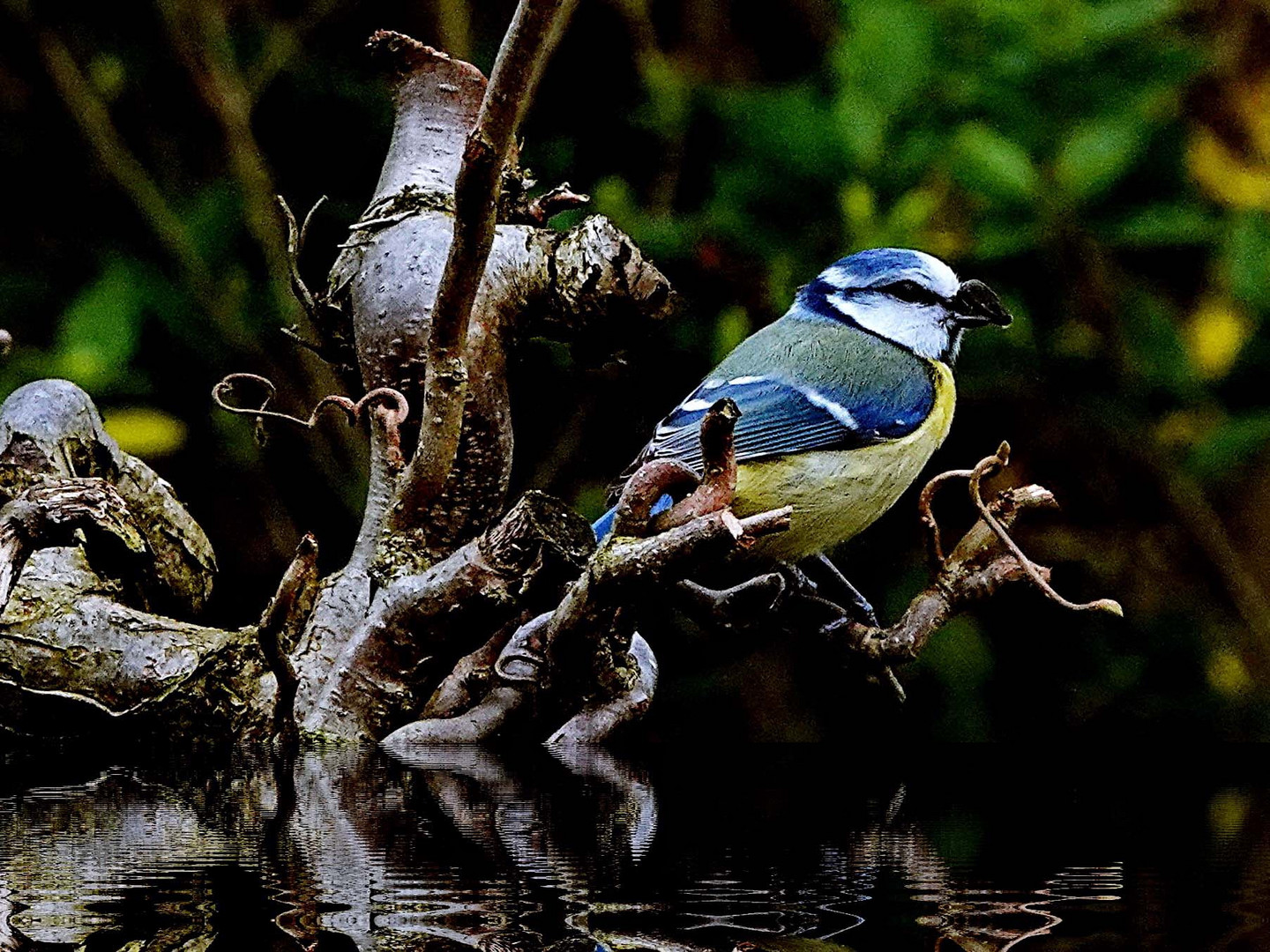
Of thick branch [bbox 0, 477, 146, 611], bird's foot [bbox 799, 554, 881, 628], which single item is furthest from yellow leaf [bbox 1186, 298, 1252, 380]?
thick branch [bbox 0, 477, 146, 611]

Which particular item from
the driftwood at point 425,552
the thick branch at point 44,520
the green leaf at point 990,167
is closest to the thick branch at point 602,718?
the driftwood at point 425,552

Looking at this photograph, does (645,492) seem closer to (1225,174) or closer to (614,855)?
(614,855)

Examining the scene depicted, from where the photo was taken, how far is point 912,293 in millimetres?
1173

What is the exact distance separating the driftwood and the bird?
9cm

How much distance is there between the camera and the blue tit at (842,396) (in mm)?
1062

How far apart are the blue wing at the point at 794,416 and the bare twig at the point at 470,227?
0.87ft

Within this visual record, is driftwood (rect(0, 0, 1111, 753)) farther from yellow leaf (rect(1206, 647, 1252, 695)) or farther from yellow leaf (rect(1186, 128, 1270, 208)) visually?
yellow leaf (rect(1186, 128, 1270, 208))

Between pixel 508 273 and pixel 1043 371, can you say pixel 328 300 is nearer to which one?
pixel 508 273

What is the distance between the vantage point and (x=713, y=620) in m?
0.84

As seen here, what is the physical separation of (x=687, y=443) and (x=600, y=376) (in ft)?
2.74

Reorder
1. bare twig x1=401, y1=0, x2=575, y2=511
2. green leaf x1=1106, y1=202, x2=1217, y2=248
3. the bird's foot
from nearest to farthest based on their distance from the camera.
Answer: bare twig x1=401, y1=0, x2=575, y2=511
the bird's foot
green leaf x1=1106, y1=202, x2=1217, y2=248

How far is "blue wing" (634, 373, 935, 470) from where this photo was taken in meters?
1.08

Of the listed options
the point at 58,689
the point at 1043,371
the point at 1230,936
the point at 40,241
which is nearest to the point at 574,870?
the point at 1230,936

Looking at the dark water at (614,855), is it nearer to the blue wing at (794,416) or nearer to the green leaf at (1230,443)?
the blue wing at (794,416)
